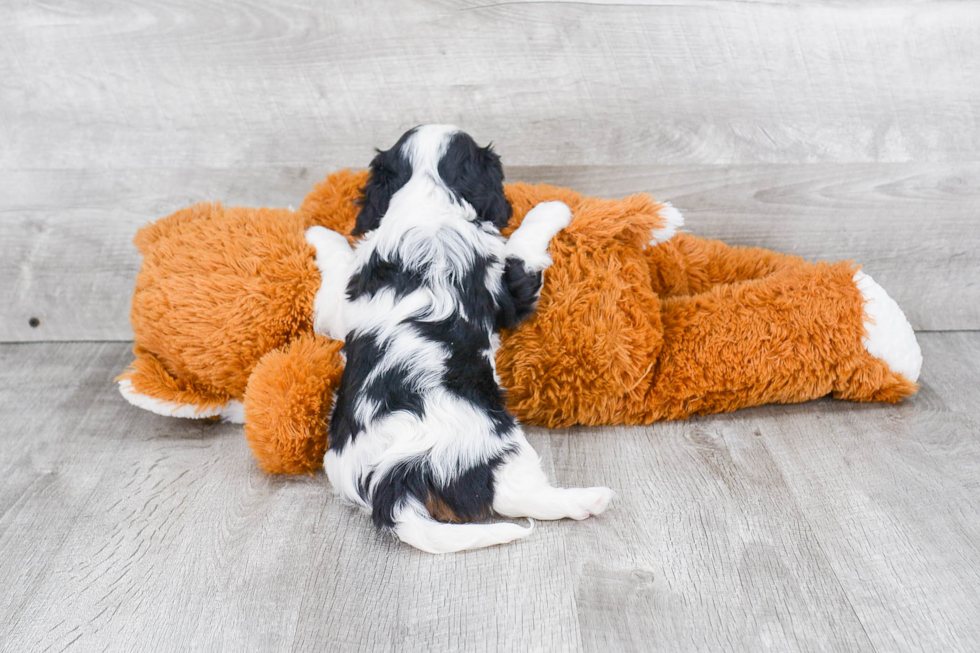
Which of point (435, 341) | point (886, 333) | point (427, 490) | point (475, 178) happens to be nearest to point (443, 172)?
point (475, 178)

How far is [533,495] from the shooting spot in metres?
1.33

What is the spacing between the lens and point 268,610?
1.21 m

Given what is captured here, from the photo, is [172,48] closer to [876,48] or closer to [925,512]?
[876,48]

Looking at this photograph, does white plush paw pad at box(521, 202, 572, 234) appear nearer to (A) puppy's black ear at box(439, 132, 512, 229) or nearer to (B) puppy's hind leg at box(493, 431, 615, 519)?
(A) puppy's black ear at box(439, 132, 512, 229)

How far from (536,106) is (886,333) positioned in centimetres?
94

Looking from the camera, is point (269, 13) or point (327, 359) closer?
point (327, 359)

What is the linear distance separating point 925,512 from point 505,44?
132 centimetres

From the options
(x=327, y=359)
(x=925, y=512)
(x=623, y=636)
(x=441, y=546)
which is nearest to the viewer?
(x=623, y=636)

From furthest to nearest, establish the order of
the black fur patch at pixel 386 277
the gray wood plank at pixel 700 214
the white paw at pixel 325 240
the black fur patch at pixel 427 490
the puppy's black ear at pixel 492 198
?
the gray wood plank at pixel 700 214 → the white paw at pixel 325 240 → the puppy's black ear at pixel 492 198 → the black fur patch at pixel 386 277 → the black fur patch at pixel 427 490

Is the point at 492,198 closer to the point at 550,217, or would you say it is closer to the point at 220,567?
the point at 550,217

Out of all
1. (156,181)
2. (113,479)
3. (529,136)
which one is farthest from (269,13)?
→ (113,479)

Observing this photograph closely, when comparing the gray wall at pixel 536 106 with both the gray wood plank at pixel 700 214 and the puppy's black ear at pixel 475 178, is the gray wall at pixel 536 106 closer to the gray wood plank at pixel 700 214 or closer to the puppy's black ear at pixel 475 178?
the gray wood plank at pixel 700 214

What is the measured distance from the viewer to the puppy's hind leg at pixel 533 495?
133 cm

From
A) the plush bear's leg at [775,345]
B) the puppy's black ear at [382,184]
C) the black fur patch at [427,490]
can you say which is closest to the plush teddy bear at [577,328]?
the plush bear's leg at [775,345]
